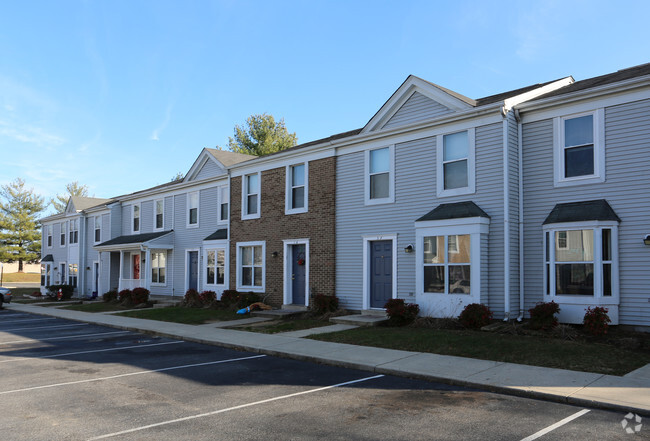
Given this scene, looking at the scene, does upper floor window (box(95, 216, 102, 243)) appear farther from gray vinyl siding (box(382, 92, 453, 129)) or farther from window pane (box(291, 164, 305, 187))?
gray vinyl siding (box(382, 92, 453, 129))

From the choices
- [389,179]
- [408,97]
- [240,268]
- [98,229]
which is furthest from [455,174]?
[98,229]

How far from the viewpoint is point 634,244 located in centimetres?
1169

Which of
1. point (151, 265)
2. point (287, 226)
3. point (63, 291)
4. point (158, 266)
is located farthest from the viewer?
point (63, 291)

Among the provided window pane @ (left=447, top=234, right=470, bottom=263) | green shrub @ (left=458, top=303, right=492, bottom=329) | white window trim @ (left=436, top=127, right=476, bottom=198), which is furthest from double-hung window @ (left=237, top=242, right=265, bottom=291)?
green shrub @ (left=458, top=303, right=492, bottom=329)

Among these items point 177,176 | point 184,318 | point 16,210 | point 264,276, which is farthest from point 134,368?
point 16,210

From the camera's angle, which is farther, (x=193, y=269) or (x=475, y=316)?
(x=193, y=269)

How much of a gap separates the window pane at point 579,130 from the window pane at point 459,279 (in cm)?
415

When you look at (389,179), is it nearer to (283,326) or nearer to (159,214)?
(283,326)

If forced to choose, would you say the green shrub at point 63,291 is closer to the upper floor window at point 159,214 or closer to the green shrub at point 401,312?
the upper floor window at point 159,214

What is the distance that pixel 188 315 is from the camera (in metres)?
19.2

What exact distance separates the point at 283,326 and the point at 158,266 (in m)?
14.8

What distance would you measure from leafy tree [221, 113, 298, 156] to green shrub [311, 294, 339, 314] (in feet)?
97.8

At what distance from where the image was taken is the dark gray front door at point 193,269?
25.1 meters

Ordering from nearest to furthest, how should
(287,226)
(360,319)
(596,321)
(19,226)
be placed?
(596,321) → (360,319) → (287,226) → (19,226)
